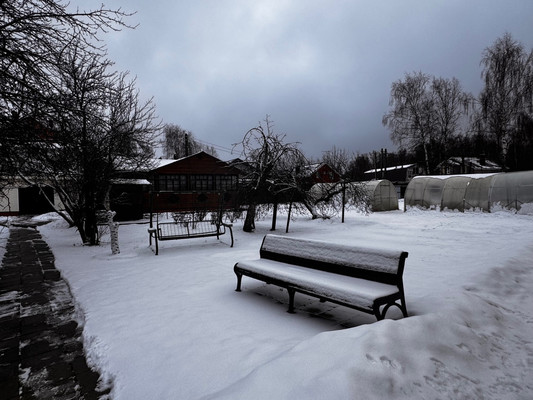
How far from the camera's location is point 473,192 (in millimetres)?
17625

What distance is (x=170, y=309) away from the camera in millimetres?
4453

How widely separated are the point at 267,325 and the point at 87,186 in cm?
888

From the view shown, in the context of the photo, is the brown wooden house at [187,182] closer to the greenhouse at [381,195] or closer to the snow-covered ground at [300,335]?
the greenhouse at [381,195]

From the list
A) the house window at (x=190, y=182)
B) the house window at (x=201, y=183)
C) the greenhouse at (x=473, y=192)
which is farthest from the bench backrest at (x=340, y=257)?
the house window at (x=201, y=183)

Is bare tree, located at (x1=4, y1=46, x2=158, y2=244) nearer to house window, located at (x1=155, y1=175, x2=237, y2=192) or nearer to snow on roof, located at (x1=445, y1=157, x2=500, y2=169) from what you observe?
house window, located at (x1=155, y1=175, x2=237, y2=192)

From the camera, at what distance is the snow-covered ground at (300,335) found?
2.42m

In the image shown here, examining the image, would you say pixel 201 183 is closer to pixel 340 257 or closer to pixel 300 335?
pixel 340 257

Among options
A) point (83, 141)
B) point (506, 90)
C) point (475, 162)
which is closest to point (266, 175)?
point (83, 141)

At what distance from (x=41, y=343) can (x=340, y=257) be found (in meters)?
3.81

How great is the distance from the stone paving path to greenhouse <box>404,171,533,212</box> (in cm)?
1915

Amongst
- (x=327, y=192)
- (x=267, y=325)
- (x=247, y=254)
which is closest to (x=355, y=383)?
(x=267, y=325)

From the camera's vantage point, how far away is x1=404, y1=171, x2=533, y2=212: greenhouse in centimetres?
1587

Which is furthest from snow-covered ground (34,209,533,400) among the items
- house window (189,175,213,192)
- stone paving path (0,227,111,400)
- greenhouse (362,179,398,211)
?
house window (189,175,213,192)

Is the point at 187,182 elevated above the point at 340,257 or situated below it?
above
